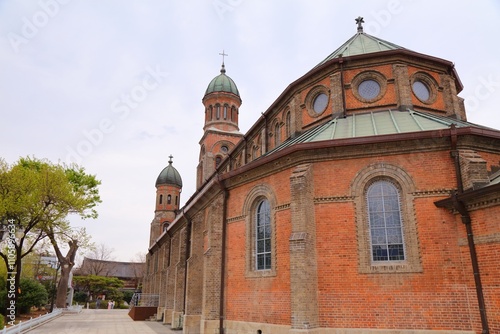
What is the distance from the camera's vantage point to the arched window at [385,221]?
1049 centimetres

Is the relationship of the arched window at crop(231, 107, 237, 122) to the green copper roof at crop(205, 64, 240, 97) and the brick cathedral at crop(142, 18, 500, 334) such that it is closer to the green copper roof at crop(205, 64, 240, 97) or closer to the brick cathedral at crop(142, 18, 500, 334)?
the green copper roof at crop(205, 64, 240, 97)

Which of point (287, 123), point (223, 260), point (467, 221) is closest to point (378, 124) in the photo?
point (467, 221)

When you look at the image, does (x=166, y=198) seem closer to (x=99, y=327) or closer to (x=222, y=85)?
(x=222, y=85)

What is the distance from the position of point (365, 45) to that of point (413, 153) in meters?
6.81

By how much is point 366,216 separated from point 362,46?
8253mm

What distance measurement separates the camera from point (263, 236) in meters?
13.0

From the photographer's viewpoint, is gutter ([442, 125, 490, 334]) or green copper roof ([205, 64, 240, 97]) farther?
green copper roof ([205, 64, 240, 97])

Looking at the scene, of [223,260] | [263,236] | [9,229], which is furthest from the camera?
[9,229]

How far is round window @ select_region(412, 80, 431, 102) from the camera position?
1409 centimetres

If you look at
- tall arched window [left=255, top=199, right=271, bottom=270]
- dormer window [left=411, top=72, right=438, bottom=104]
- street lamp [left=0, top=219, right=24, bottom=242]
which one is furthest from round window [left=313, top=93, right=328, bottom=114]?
street lamp [left=0, top=219, right=24, bottom=242]

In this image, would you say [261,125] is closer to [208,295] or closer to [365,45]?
[365,45]

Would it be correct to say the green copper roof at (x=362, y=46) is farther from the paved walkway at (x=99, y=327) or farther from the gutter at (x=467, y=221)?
the paved walkway at (x=99, y=327)

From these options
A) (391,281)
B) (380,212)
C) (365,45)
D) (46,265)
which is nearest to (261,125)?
(365,45)

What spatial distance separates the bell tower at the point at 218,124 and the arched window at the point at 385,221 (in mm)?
25029
